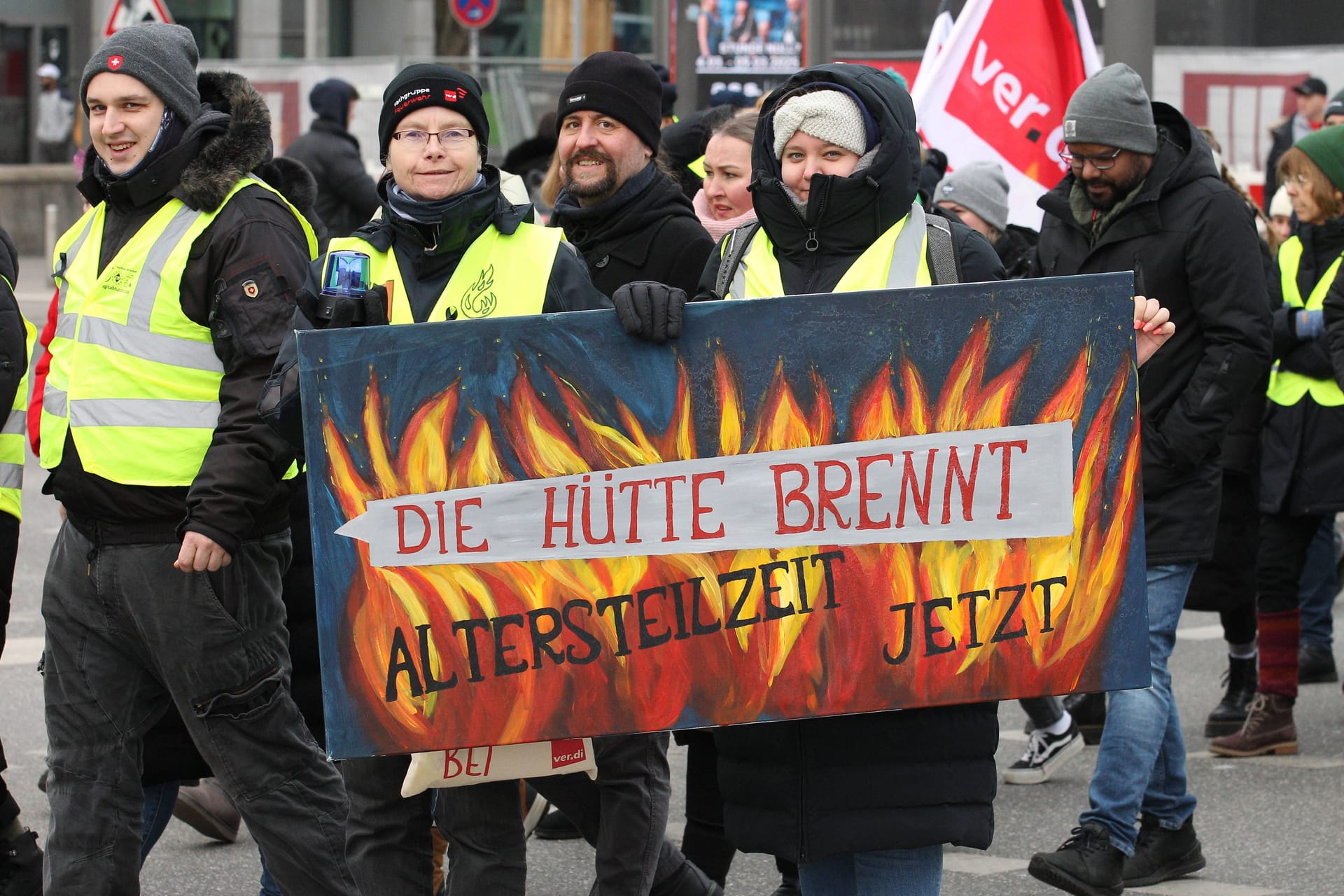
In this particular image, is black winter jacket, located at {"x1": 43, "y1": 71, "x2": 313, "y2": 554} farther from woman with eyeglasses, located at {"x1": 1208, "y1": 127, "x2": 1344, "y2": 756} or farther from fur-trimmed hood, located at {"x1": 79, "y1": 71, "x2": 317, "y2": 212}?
woman with eyeglasses, located at {"x1": 1208, "y1": 127, "x2": 1344, "y2": 756}

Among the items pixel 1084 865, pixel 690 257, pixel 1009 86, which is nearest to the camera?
pixel 1084 865

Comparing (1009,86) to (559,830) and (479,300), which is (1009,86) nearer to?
(559,830)

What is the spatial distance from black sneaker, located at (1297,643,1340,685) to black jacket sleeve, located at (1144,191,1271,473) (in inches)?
106

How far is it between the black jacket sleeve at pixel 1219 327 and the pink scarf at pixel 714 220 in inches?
47.8

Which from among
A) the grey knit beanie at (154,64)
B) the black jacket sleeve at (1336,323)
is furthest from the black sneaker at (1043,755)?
the grey knit beanie at (154,64)

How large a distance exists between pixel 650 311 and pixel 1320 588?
4.71 m

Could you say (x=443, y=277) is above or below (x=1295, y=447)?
above

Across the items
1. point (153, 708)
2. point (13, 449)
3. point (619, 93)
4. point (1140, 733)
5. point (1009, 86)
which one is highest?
point (1009, 86)

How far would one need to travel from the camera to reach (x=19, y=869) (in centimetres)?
468

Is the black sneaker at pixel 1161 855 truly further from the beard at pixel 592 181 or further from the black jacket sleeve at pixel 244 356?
the black jacket sleeve at pixel 244 356

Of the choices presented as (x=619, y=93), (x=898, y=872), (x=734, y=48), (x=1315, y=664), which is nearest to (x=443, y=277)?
(x=619, y=93)

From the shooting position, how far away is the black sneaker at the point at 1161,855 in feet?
16.6

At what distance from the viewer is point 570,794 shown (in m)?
4.21

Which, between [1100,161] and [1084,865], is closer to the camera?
[1084,865]
